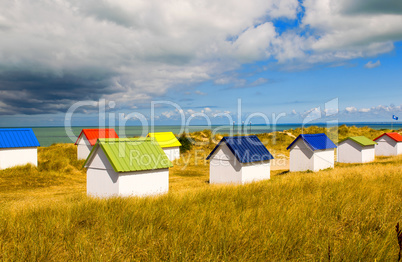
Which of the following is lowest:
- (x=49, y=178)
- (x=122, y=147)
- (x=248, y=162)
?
(x=49, y=178)

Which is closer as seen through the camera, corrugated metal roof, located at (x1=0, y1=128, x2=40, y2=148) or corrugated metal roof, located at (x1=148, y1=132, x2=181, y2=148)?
corrugated metal roof, located at (x1=0, y1=128, x2=40, y2=148)

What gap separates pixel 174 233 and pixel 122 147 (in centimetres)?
1089

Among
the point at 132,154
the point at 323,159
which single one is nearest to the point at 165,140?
the point at 323,159

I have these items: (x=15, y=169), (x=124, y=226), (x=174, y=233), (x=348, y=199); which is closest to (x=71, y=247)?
(x=124, y=226)

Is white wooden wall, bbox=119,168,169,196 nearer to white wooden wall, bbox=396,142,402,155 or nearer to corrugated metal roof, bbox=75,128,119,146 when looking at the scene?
corrugated metal roof, bbox=75,128,119,146

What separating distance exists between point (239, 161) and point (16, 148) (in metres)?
21.6

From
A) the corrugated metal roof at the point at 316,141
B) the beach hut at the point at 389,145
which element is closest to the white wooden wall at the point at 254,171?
the corrugated metal roof at the point at 316,141

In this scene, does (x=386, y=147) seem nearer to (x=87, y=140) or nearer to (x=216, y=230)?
(x=87, y=140)

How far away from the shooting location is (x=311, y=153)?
2853 centimetres

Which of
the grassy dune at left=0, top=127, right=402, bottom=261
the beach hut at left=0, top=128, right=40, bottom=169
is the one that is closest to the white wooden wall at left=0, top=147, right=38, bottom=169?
the beach hut at left=0, top=128, right=40, bottom=169

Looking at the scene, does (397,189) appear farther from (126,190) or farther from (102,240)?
(126,190)

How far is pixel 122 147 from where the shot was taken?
15.6m

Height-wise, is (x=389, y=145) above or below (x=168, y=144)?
below

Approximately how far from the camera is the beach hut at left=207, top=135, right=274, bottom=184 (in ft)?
69.6
